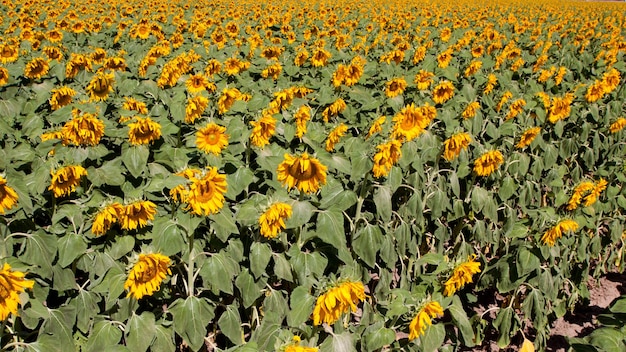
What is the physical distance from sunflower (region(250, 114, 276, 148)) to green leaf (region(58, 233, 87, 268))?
1.21 meters

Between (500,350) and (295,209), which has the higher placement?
(295,209)

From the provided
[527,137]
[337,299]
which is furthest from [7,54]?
[527,137]

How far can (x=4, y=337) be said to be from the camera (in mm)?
2420

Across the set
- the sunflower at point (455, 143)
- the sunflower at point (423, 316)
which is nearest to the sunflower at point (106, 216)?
the sunflower at point (423, 316)

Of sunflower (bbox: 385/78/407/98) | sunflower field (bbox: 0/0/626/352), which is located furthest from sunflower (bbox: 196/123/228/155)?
sunflower (bbox: 385/78/407/98)

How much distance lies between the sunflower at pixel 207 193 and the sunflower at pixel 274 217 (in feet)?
0.79

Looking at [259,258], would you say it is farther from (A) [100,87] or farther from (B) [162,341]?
(A) [100,87]

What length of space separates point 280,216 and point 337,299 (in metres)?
0.58

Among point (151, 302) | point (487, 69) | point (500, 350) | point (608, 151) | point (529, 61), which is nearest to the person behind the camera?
point (151, 302)

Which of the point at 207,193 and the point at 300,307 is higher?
the point at 207,193

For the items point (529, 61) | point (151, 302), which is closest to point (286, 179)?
point (151, 302)

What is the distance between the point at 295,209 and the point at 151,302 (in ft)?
3.93

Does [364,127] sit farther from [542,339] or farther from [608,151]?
[608,151]

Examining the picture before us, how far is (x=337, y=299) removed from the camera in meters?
2.06
